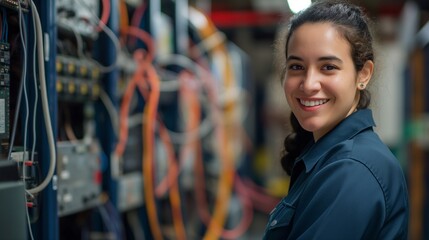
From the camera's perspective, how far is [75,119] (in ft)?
9.60

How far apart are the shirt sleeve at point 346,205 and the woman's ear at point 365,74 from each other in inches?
12.5

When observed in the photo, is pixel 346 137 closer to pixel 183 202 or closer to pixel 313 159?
pixel 313 159

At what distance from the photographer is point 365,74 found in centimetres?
171

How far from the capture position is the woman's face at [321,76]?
1.60m

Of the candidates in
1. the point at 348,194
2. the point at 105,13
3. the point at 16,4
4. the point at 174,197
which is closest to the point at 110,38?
the point at 105,13

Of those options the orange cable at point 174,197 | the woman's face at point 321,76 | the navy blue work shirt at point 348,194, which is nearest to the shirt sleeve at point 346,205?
the navy blue work shirt at point 348,194

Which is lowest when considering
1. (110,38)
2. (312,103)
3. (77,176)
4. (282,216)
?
(77,176)

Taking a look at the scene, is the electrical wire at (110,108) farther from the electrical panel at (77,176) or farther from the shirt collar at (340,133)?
the shirt collar at (340,133)

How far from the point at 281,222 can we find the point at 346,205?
252 mm

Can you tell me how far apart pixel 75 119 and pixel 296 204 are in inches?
65.0

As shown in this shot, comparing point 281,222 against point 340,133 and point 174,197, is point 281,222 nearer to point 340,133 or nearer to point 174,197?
point 340,133

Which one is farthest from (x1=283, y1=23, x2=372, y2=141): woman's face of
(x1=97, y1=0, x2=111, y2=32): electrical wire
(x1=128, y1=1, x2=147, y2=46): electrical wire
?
(x1=128, y1=1, x2=147, y2=46): electrical wire

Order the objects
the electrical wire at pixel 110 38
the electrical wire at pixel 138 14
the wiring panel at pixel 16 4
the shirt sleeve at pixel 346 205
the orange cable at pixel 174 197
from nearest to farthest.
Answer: the shirt sleeve at pixel 346 205 → the wiring panel at pixel 16 4 → the electrical wire at pixel 110 38 → the electrical wire at pixel 138 14 → the orange cable at pixel 174 197

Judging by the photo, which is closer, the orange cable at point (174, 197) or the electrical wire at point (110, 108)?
the electrical wire at point (110, 108)
